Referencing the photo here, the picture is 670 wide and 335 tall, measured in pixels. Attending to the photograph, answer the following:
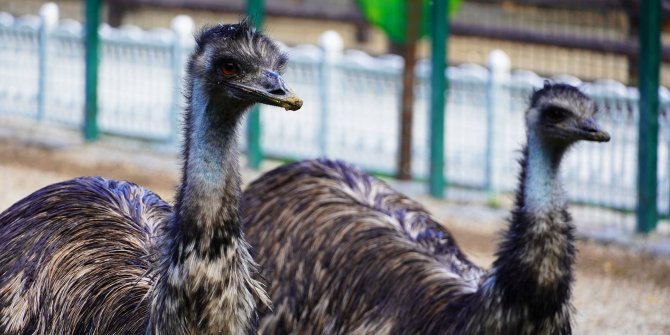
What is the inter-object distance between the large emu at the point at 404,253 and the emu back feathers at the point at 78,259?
2.44 ft

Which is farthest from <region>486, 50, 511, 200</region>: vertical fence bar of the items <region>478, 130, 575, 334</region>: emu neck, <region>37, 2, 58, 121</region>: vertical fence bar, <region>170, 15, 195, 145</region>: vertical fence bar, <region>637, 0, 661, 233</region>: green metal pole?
<region>478, 130, 575, 334</region>: emu neck

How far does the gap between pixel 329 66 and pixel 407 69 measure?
75 centimetres

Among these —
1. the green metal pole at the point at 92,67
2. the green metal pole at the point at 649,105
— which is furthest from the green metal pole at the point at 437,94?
the green metal pole at the point at 92,67

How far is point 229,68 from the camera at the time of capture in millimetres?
3711

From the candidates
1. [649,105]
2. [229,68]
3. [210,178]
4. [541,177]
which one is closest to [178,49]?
[649,105]

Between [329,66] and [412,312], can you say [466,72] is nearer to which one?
[329,66]

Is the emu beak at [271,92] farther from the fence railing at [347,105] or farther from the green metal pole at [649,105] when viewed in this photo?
the green metal pole at [649,105]

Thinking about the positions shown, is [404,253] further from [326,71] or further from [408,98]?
[326,71]

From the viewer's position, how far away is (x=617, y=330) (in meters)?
7.42

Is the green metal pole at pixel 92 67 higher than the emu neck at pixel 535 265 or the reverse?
higher

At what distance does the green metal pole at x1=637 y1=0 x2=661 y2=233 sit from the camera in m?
9.05

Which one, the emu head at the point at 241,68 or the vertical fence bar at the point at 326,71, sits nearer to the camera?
the emu head at the point at 241,68

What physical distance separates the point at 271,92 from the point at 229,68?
0.14 m

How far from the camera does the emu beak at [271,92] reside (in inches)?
143
